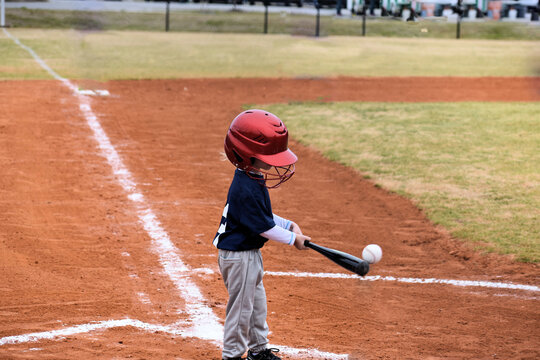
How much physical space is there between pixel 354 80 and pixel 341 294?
51.5 ft

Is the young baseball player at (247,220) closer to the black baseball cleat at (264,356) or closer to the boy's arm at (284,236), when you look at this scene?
the boy's arm at (284,236)

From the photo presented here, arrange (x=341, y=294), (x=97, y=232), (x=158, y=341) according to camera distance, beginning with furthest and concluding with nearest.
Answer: (x=97, y=232) < (x=341, y=294) < (x=158, y=341)

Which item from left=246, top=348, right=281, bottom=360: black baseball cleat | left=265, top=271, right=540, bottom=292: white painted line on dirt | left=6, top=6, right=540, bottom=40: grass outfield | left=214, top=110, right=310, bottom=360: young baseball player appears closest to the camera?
left=214, top=110, right=310, bottom=360: young baseball player

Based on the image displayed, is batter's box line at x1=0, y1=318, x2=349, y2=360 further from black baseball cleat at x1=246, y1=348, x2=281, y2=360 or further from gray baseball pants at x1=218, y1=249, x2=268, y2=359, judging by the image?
gray baseball pants at x1=218, y1=249, x2=268, y2=359

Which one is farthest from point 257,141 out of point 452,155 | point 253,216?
point 452,155

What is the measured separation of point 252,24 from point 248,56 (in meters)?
9.32

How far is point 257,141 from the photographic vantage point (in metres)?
4.18

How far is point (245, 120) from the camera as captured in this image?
422 cm

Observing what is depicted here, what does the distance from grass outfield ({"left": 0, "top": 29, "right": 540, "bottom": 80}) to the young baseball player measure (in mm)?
15357

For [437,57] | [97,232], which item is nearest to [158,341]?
[97,232]

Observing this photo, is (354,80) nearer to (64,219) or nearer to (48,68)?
(48,68)

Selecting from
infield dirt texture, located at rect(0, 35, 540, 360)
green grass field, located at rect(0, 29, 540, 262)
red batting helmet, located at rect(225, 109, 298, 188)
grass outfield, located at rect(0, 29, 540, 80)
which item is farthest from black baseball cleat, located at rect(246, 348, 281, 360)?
grass outfield, located at rect(0, 29, 540, 80)

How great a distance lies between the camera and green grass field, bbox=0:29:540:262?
891cm

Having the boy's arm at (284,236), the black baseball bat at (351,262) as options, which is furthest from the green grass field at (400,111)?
the boy's arm at (284,236)
